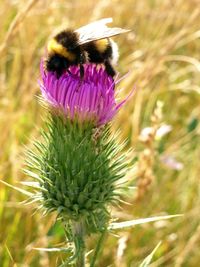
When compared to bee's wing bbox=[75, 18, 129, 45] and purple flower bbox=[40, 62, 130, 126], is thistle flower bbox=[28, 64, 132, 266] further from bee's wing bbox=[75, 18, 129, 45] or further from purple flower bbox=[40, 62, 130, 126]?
bee's wing bbox=[75, 18, 129, 45]

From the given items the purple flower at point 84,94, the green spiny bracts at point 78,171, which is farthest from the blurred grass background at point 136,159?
the purple flower at point 84,94

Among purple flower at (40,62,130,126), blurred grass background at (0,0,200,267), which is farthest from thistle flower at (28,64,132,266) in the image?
blurred grass background at (0,0,200,267)

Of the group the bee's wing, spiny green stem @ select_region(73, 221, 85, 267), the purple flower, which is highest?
the bee's wing

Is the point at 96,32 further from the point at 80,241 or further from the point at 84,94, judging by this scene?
the point at 80,241

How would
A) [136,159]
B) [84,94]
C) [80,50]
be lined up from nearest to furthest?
[84,94] → [80,50] → [136,159]

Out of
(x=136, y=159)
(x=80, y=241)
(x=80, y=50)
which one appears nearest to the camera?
(x=80, y=241)

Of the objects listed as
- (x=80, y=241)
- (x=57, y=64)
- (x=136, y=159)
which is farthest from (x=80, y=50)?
(x=136, y=159)

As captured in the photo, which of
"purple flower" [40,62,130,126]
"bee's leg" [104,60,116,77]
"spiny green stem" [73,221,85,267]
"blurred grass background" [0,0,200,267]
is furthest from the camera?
"blurred grass background" [0,0,200,267]
